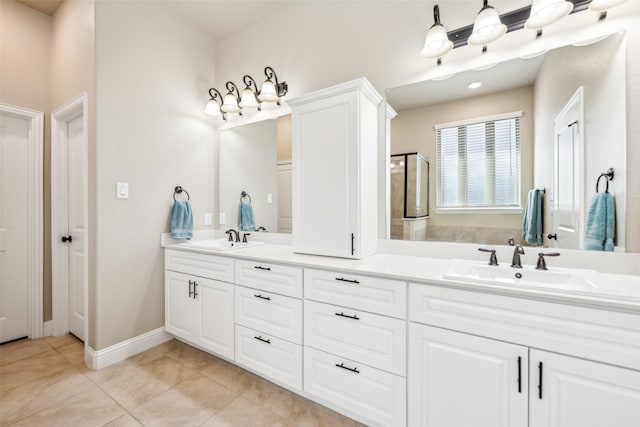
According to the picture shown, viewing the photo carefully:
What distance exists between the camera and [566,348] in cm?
103

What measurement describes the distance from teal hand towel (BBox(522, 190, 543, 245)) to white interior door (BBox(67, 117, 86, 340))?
3.45m

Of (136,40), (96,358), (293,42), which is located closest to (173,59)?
(136,40)

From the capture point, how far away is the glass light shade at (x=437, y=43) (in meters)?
1.64

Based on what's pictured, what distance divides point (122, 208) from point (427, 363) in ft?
7.86

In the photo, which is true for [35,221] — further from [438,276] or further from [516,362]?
[516,362]

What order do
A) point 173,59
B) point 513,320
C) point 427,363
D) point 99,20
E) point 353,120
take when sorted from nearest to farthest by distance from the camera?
point 513,320
point 427,363
point 353,120
point 99,20
point 173,59

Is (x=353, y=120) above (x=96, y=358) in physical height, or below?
above

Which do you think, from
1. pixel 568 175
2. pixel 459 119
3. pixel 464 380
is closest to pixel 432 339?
pixel 464 380

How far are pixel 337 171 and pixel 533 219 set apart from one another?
1172 mm

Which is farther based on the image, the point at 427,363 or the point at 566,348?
the point at 427,363

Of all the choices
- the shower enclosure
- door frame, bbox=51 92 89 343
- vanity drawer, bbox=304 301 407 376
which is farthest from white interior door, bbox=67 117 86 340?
the shower enclosure

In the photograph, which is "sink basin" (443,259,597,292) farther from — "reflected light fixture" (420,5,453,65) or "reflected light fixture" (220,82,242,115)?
"reflected light fixture" (220,82,242,115)

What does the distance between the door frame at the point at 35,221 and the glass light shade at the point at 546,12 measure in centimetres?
389

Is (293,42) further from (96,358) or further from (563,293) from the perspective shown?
(96,358)
